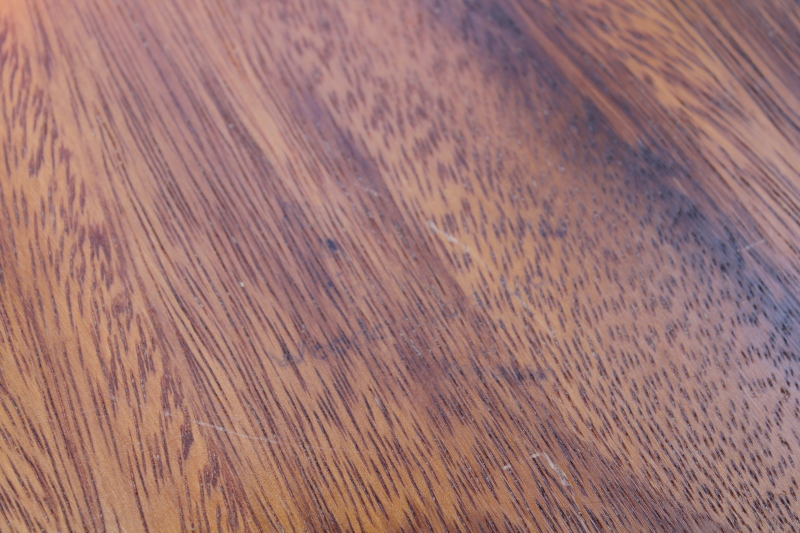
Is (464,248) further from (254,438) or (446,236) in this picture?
(254,438)

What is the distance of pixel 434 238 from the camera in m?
0.29

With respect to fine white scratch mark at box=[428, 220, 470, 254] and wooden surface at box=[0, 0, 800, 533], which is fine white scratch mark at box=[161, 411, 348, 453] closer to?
wooden surface at box=[0, 0, 800, 533]

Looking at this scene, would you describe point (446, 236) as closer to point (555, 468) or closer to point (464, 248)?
point (464, 248)

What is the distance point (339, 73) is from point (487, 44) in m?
0.08

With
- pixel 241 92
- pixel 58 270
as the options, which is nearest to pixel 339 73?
pixel 241 92

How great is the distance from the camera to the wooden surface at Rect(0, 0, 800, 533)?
0.25 m

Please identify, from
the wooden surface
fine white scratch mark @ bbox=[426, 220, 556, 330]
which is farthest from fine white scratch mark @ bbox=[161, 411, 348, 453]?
fine white scratch mark @ bbox=[426, 220, 556, 330]

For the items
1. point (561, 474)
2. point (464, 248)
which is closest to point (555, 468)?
point (561, 474)

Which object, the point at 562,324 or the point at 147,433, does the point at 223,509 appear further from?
the point at 562,324

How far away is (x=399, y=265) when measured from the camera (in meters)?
0.28

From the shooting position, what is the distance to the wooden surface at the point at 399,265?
0.25m

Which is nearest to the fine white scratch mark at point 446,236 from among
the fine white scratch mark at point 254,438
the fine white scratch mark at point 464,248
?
the fine white scratch mark at point 464,248

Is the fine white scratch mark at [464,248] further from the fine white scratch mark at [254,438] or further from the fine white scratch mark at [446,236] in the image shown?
the fine white scratch mark at [254,438]

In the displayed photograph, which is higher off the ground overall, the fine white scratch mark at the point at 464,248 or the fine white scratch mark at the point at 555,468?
the fine white scratch mark at the point at 464,248
